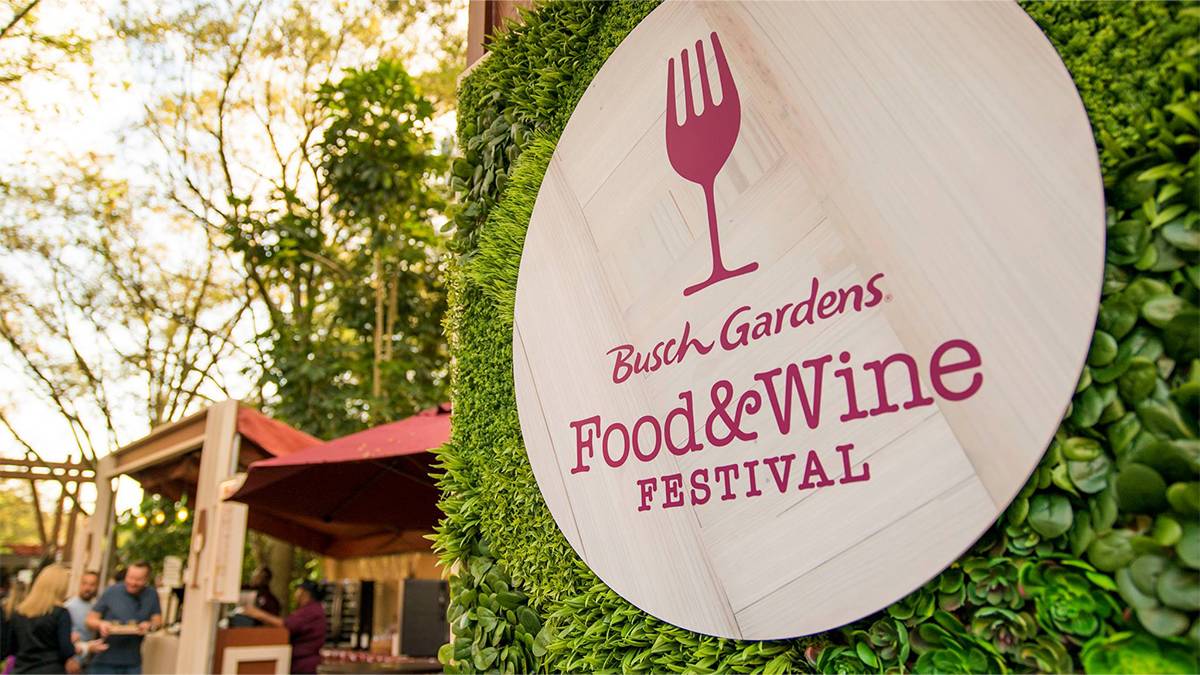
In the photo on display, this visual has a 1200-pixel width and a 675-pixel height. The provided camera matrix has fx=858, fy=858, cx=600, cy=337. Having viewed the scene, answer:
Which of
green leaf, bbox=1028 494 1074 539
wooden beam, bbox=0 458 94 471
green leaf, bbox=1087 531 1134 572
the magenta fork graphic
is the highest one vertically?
wooden beam, bbox=0 458 94 471

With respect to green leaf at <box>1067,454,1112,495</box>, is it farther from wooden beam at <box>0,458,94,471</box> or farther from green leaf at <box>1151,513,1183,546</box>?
wooden beam at <box>0,458,94,471</box>

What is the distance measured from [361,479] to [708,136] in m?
4.55

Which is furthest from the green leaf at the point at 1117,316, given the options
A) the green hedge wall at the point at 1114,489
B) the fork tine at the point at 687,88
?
the fork tine at the point at 687,88

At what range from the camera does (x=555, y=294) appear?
6.94ft

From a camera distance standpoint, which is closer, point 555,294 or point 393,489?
point 555,294

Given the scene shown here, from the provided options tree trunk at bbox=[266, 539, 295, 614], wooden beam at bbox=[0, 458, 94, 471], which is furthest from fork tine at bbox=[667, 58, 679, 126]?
wooden beam at bbox=[0, 458, 94, 471]

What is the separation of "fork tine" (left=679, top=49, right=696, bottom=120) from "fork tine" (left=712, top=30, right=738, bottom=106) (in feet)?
0.27

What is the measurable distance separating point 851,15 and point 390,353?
315 inches

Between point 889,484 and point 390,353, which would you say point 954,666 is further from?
point 390,353

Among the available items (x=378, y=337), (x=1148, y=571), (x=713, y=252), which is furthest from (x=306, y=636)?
(x=1148, y=571)

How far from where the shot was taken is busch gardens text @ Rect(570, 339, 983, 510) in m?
1.40

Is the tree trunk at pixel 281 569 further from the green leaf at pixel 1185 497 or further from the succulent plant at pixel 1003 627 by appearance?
the green leaf at pixel 1185 497

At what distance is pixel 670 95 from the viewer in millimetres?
1963

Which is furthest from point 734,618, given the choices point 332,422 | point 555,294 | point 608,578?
point 332,422
